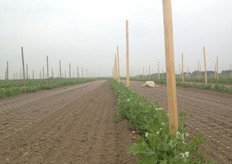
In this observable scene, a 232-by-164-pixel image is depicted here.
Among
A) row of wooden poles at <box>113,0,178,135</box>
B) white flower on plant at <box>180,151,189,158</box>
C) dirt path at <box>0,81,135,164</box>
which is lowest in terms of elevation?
dirt path at <box>0,81,135,164</box>

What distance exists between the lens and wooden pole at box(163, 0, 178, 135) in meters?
4.70

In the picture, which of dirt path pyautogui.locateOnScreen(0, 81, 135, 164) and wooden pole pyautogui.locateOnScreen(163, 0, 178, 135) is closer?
wooden pole pyautogui.locateOnScreen(163, 0, 178, 135)

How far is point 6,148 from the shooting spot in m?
6.58

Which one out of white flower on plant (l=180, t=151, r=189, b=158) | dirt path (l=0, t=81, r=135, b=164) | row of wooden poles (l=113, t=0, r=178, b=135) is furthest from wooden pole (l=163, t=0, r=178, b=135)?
dirt path (l=0, t=81, r=135, b=164)

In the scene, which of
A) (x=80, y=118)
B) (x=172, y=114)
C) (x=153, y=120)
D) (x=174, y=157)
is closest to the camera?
(x=174, y=157)

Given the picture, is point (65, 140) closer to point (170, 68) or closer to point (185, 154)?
point (170, 68)

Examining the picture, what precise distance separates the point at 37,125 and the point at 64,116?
1.97 meters

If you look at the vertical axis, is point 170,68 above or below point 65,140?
above

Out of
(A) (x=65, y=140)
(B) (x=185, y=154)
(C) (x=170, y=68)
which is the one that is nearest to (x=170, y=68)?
(C) (x=170, y=68)

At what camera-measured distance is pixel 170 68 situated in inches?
187

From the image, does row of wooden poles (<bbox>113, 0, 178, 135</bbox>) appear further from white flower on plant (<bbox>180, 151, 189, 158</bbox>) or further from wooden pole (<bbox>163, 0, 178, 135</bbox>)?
white flower on plant (<bbox>180, 151, 189, 158</bbox>)

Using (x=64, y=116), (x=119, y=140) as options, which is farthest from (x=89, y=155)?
(x=64, y=116)

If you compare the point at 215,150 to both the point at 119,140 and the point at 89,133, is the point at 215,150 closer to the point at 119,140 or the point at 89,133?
the point at 119,140

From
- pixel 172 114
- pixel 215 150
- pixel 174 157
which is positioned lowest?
pixel 215 150
